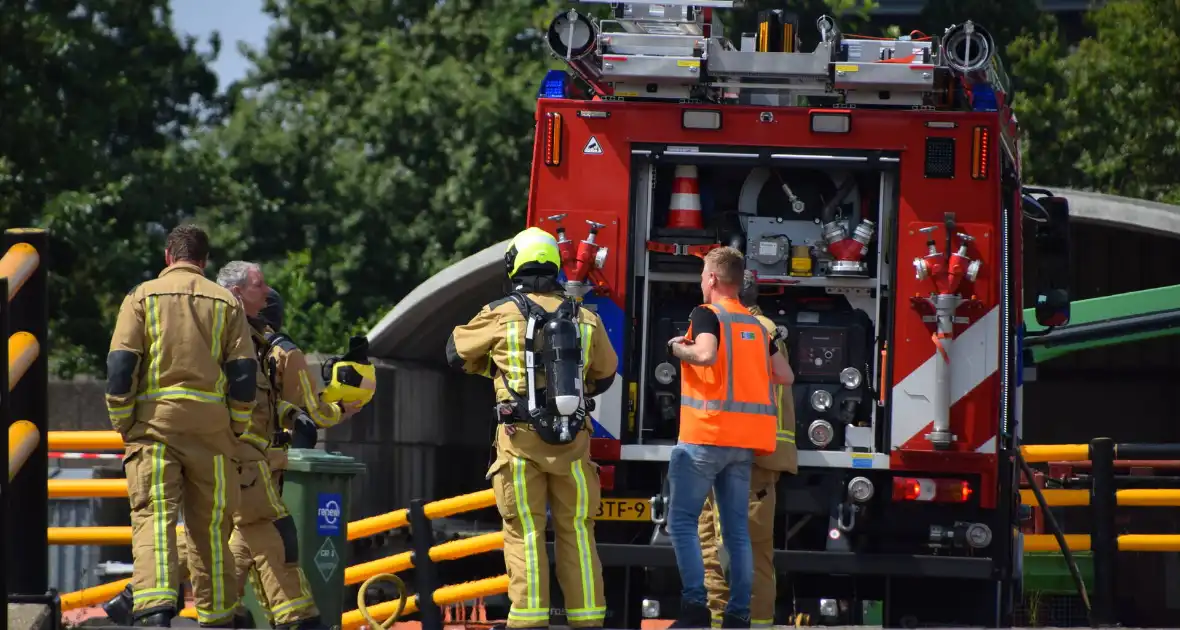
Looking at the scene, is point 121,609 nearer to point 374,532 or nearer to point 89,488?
point 89,488

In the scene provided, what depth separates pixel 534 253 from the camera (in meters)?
7.65

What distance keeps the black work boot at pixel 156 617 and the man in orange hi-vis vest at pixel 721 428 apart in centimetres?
200

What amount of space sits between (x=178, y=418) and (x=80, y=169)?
14.4m

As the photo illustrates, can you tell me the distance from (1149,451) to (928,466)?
277 cm

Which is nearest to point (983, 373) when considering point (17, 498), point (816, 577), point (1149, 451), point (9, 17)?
point (816, 577)

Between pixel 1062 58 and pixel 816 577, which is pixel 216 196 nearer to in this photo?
pixel 1062 58

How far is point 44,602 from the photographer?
16.9 ft

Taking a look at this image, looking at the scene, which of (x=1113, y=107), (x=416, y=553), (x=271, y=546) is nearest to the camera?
(x=271, y=546)

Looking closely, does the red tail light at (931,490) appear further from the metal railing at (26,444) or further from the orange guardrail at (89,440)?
the metal railing at (26,444)

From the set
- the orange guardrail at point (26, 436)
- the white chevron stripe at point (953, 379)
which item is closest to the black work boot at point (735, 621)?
the white chevron stripe at point (953, 379)

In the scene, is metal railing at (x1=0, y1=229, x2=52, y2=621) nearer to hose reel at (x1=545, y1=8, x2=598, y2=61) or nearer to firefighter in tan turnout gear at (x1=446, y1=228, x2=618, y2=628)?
firefighter in tan turnout gear at (x1=446, y1=228, x2=618, y2=628)

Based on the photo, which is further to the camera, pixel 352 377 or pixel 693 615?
pixel 352 377

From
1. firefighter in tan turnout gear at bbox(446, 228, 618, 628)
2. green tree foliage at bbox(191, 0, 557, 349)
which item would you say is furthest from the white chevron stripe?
green tree foliage at bbox(191, 0, 557, 349)

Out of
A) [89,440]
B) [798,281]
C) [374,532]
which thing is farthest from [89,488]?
[798,281]
